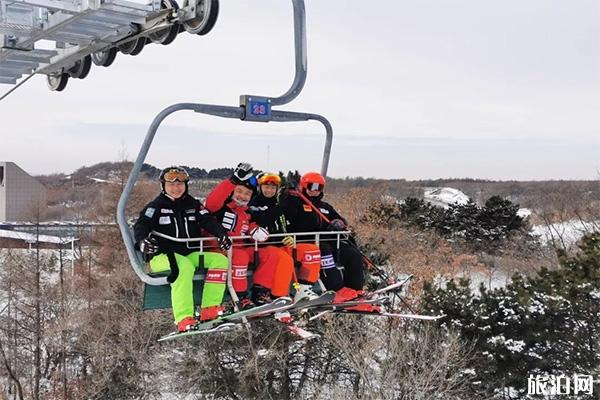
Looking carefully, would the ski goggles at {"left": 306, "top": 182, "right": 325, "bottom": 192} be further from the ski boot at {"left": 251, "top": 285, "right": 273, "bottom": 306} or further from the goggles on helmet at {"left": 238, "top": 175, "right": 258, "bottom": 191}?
the ski boot at {"left": 251, "top": 285, "right": 273, "bottom": 306}

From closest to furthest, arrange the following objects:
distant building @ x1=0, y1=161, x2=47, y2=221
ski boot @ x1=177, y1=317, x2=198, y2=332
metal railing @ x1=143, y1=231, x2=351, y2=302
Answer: metal railing @ x1=143, y1=231, x2=351, y2=302 → ski boot @ x1=177, y1=317, x2=198, y2=332 → distant building @ x1=0, y1=161, x2=47, y2=221

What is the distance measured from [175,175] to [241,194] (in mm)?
622

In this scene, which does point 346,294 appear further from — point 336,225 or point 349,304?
point 336,225

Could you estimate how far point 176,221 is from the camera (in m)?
4.93

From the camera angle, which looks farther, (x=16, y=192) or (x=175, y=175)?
(x=16, y=192)

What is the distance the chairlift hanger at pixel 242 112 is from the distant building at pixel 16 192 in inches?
1159

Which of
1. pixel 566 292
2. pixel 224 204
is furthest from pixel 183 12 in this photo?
pixel 566 292

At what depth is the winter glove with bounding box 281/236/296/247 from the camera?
17.8 feet

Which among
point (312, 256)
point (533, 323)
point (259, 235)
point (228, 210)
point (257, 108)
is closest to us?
point (257, 108)

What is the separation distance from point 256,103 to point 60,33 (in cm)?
176

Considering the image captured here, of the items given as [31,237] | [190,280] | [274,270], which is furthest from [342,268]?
[31,237]

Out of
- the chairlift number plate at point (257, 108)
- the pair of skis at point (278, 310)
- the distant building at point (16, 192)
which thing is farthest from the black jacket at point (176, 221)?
the distant building at point (16, 192)

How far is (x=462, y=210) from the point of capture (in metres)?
40.1

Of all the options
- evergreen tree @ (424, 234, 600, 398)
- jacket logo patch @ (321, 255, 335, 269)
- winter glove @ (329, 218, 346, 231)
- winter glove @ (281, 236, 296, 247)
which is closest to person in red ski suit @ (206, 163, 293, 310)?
winter glove @ (281, 236, 296, 247)
